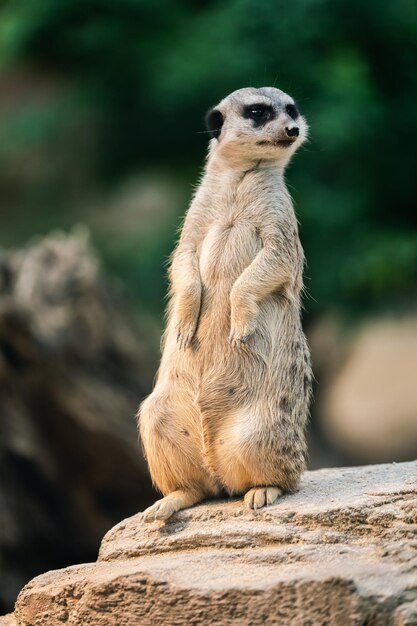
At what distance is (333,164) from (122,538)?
21.1 ft

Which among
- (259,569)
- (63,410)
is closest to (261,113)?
(259,569)

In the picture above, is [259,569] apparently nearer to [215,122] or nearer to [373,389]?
[215,122]

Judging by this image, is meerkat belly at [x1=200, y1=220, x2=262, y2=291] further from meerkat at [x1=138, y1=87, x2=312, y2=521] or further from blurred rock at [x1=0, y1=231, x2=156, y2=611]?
blurred rock at [x1=0, y1=231, x2=156, y2=611]

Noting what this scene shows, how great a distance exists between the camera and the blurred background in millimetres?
6996

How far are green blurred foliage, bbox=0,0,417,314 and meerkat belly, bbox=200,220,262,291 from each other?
15.0 ft

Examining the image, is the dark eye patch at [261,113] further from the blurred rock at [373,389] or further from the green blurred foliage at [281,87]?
the blurred rock at [373,389]

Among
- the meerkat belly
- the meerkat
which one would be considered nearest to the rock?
the meerkat

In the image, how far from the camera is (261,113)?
415 cm

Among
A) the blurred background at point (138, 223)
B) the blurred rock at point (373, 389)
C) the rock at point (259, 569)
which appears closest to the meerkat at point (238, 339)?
the rock at point (259, 569)

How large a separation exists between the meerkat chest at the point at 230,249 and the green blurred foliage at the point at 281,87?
455 centimetres

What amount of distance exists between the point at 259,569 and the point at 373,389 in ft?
21.4

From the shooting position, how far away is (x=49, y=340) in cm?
681

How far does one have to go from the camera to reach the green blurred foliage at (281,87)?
9.30m

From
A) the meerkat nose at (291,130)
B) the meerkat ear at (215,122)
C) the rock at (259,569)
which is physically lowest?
the rock at (259,569)
